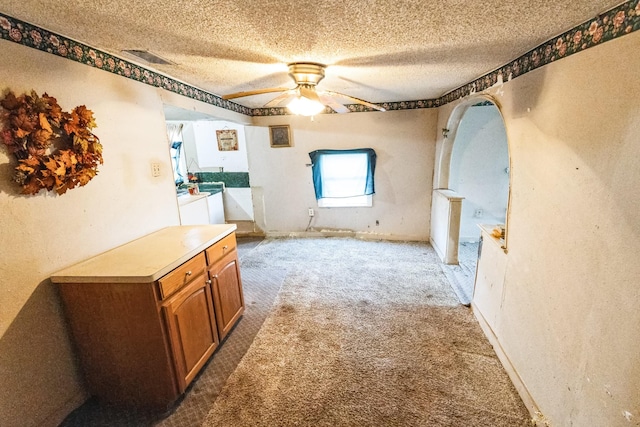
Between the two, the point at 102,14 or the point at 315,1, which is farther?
the point at 102,14

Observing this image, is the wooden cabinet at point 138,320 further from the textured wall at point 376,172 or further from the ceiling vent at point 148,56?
the textured wall at point 376,172

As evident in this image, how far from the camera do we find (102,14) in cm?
118

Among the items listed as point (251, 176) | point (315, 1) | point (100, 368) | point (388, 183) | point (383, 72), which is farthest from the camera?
point (251, 176)

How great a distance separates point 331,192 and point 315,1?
10.8 feet

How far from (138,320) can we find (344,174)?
3287 millimetres

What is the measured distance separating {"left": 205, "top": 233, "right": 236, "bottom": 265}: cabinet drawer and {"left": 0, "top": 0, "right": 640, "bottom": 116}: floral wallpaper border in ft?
4.31

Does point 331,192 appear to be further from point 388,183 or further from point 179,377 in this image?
point 179,377

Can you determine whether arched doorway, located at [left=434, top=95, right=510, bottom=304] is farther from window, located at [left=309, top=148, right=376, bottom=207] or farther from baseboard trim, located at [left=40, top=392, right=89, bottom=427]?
baseboard trim, located at [left=40, top=392, right=89, bottom=427]

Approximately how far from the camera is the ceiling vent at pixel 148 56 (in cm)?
169

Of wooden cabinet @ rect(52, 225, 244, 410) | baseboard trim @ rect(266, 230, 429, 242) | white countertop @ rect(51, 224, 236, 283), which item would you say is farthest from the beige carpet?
baseboard trim @ rect(266, 230, 429, 242)

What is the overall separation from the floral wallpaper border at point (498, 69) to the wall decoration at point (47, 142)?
0.28 meters

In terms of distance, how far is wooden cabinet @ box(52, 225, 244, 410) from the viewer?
4.68 feet

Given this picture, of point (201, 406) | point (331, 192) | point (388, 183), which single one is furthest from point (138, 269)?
point (388, 183)

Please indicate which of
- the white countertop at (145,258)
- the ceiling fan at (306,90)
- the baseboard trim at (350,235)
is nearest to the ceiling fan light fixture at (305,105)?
the ceiling fan at (306,90)
